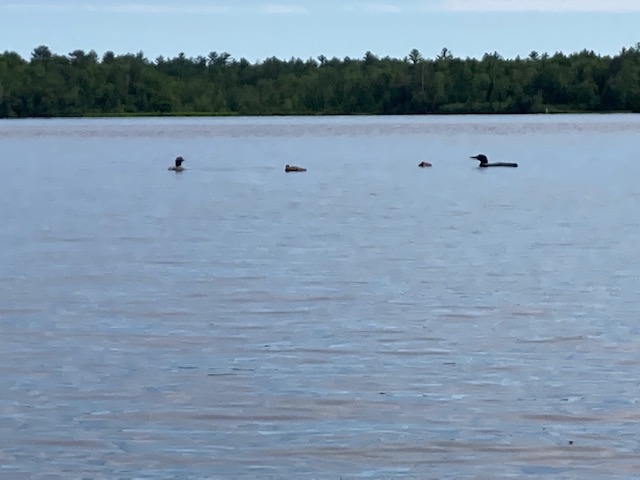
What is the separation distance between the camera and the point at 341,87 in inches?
7421

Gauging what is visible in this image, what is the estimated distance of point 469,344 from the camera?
1642cm

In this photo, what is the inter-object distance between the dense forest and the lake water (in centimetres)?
13910

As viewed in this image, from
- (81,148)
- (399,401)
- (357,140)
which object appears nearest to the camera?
(399,401)

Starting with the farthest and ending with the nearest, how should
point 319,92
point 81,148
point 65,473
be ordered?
point 319,92, point 81,148, point 65,473

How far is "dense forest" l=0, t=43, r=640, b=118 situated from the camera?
174 metres

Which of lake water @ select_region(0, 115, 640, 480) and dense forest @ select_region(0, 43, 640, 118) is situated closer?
lake water @ select_region(0, 115, 640, 480)

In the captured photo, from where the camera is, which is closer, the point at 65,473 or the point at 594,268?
the point at 65,473

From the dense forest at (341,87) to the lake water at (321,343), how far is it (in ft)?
456

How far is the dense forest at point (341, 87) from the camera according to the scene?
571 feet

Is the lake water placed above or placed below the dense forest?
above

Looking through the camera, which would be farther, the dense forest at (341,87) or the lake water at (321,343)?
the dense forest at (341,87)

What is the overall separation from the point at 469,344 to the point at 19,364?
4381mm

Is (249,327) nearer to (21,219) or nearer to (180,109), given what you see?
(21,219)

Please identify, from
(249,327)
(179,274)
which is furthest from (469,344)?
(179,274)
